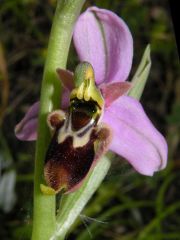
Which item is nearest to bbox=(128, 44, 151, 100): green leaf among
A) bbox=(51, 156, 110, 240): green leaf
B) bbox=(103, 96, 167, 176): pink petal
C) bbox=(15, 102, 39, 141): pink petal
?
bbox=(103, 96, 167, 176): pink petal

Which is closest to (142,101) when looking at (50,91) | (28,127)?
(28,127)

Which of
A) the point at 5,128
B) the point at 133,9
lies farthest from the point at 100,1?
the point at 5,128

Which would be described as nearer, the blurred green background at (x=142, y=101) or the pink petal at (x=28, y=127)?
the pink petal at (x=28, y=127)

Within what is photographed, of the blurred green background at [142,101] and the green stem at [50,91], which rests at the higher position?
the green stem at [50,91]

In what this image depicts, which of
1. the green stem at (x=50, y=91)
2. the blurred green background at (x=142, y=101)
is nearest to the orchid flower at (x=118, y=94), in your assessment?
the green stem at (x=50, y=91)

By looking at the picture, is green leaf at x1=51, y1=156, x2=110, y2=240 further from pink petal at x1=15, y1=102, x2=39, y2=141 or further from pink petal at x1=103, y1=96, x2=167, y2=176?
pink petal at x1=15, y1=102, x2=39, y2=141

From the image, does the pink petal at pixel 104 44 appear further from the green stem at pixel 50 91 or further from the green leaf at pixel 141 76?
the green stem at pixel 50 91
